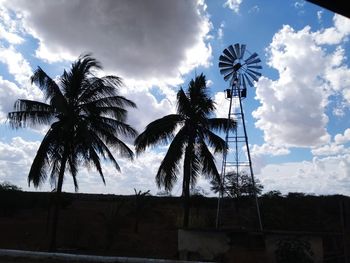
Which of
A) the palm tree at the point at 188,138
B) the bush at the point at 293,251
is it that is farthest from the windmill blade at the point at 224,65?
the bush at the point at 293,251

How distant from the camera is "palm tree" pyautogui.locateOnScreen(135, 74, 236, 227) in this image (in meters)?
21.7

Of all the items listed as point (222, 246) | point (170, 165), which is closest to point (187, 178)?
point (170, 165)

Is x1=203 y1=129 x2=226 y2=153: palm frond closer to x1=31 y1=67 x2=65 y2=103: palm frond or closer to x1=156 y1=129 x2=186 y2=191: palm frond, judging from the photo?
x1=156 y1=129 x2=186 y2=191: palm frond

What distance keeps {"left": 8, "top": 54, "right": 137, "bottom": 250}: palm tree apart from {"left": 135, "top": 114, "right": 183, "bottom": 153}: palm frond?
0.54 meters

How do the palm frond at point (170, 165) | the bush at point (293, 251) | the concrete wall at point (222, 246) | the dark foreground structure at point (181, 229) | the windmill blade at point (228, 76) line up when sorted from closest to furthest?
1. the bush at point (293, 251)
2. the dark foreground structure at point (181, 229)
3. the concrete wall at point (222, 246)
4. the windmill blade at point (228, 76)
5. the palm frond at point (170, 165)

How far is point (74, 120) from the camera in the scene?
20.8 meters

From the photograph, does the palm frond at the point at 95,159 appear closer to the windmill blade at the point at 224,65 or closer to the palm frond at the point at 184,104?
the palm frond at the point at 184,104

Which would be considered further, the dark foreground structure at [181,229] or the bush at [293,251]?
the dark foreground structure at [181,229]

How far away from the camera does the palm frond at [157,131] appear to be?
72.2 ft

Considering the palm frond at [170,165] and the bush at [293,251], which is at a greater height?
the palm frond at [170,165]

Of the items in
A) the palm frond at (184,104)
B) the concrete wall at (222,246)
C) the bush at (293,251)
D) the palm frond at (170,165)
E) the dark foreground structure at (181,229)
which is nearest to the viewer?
the bush at (293,251)

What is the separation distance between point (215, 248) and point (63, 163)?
8.43 meters

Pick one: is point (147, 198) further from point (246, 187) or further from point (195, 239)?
point (195, 239)

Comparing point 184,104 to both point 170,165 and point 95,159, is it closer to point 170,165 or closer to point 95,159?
point 170,165
